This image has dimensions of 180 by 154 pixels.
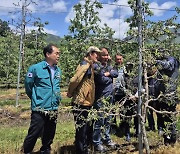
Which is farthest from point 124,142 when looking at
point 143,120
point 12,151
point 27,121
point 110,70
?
point 27,121

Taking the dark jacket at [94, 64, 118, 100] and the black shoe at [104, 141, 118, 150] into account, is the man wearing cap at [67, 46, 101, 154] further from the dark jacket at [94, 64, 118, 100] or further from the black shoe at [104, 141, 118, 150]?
the black shoe at [104, 141, 118, 150]

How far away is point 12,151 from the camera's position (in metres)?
5.88

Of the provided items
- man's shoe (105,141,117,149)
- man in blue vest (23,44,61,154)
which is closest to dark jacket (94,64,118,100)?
man in blue vest (23,44,61,154)

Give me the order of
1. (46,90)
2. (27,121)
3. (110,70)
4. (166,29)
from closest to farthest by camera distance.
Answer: (166,29)
(46,90)
(110,70)
(27,121)

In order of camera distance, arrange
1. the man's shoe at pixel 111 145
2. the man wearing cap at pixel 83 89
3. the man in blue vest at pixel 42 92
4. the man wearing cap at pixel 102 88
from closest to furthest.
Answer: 1. the man in blue vest at pixel 42 92
2. the man wearing cap at pixel 83 89
3. the man wearing cap at pixel 102 88
4. the man's shoe at pixel 111 145

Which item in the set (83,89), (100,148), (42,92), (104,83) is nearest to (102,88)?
(104,83)

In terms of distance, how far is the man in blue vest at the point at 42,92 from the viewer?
491cm

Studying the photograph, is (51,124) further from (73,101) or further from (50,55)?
(50,55)

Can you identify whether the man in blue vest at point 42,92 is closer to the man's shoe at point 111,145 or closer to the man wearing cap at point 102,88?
the man wearing cap at point 102,88

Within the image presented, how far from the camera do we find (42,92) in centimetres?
497

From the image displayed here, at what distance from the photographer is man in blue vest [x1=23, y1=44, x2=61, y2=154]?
4906mm

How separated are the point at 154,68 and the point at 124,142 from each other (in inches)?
115

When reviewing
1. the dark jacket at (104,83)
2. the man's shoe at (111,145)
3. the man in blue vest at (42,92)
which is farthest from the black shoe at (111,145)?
the man in blue vest at (42,92)

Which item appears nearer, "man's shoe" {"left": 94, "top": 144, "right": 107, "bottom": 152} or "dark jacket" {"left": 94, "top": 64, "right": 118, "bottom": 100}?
"dark jacket" {"left": 94, "top": 64, "right": 118, "bottom": 100}
